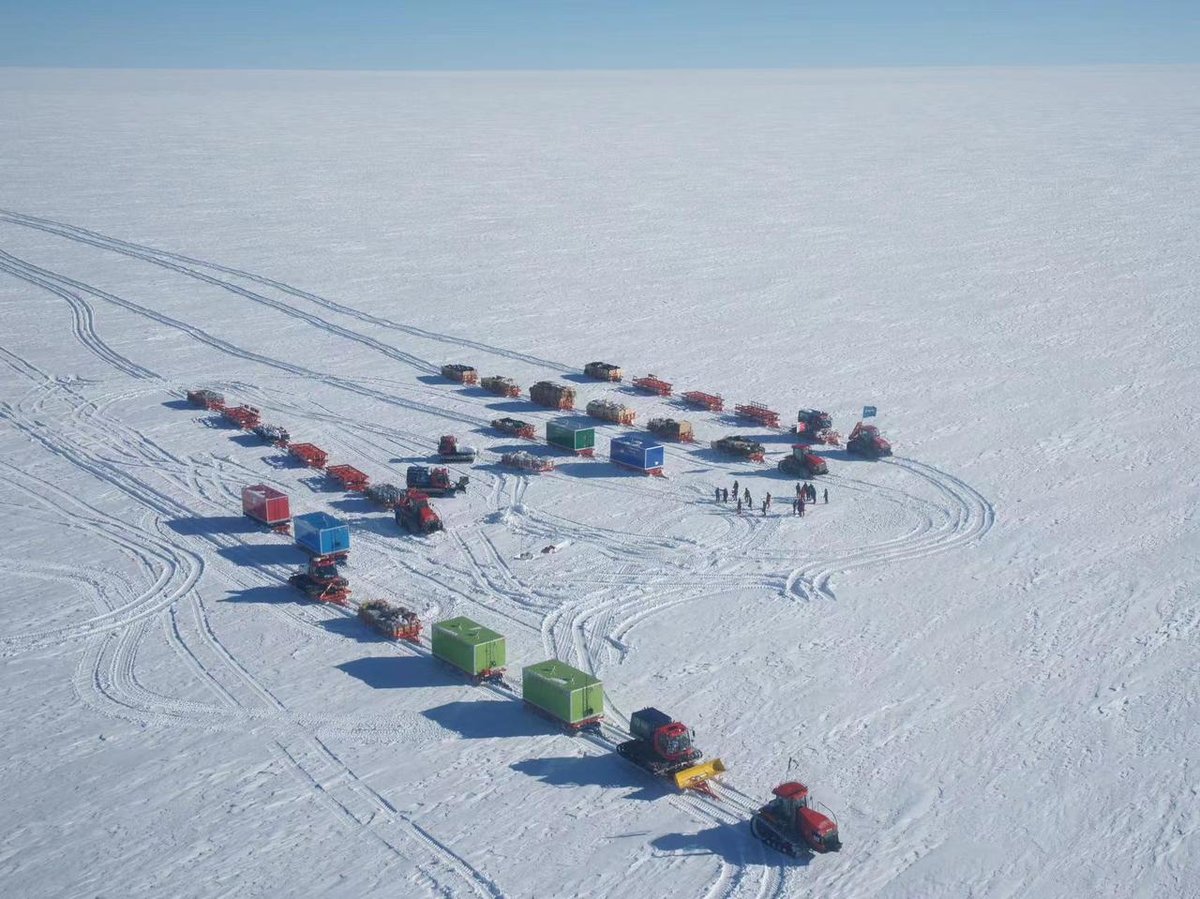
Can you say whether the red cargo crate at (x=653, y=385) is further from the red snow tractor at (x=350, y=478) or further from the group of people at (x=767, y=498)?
the red snow tractor at (x=350, y=478)

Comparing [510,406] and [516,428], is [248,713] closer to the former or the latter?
[516,428]

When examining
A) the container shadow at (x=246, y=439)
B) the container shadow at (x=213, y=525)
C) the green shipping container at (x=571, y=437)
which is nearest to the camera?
the container shadow at (x=213, y=525)

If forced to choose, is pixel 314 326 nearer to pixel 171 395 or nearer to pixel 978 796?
pixel 171 395

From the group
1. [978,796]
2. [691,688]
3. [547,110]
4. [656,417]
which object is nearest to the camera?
[978,796]

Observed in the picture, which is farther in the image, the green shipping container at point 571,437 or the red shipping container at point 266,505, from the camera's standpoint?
the green shipping container at point 571,437

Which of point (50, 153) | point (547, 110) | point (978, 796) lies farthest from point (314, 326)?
point (547, 110)

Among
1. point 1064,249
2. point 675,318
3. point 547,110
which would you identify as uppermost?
point 547,110

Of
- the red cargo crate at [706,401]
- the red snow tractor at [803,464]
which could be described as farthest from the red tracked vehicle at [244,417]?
the red snow tractor at [803,464]

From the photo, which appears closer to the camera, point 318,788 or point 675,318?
point 318,788
